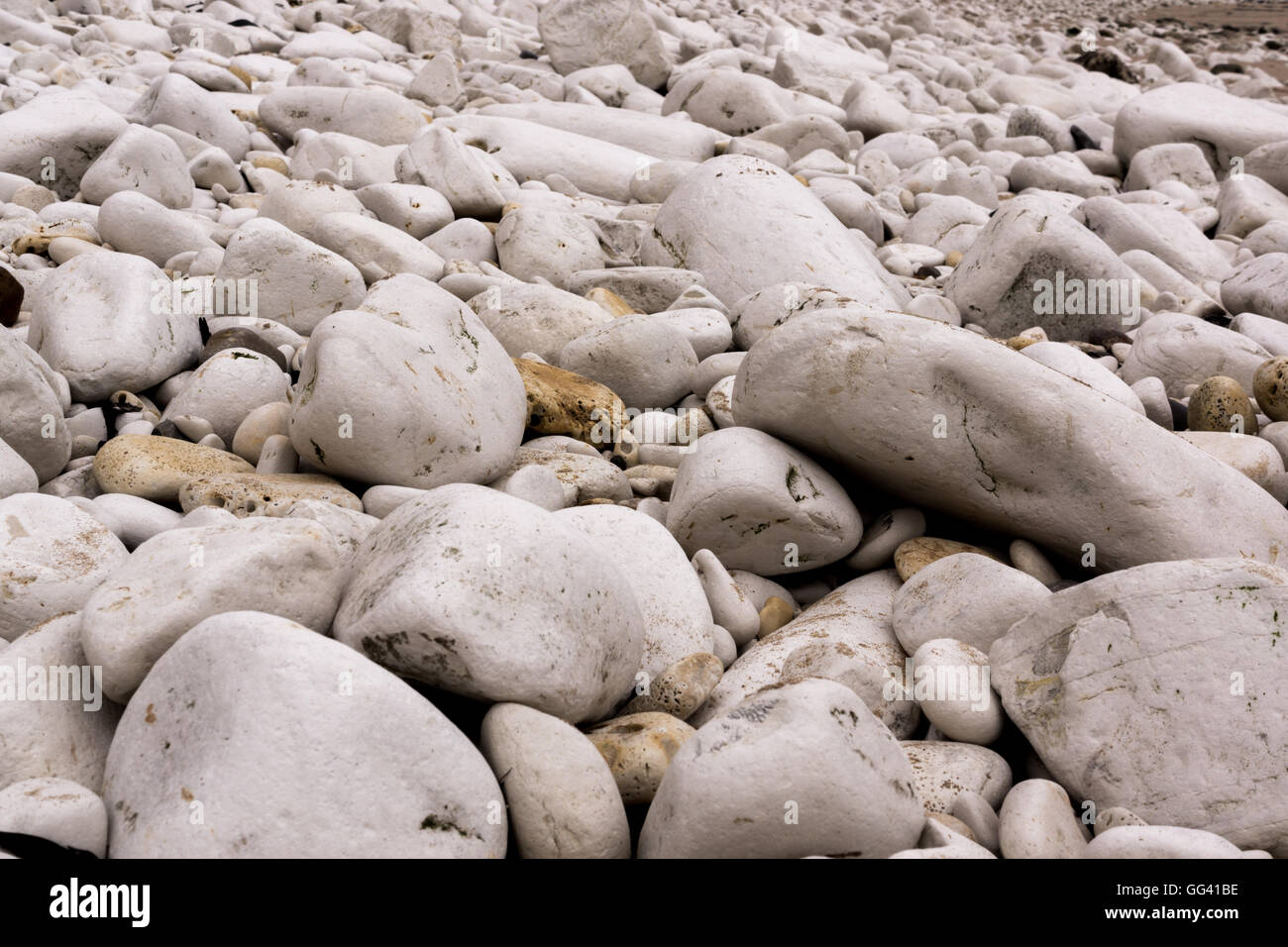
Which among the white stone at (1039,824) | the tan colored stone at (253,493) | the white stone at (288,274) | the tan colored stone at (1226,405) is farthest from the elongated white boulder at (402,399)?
the tan colored stone at (1226,405)

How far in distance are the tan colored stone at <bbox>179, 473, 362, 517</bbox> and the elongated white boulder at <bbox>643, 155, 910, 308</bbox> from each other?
2851mm

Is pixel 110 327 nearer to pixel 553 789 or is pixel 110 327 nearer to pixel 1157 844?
pixel 553 789

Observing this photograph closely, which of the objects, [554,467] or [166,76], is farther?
[166,76]

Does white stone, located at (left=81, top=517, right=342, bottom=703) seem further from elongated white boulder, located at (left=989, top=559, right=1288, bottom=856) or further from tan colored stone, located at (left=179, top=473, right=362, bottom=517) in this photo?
elongated white boulder, located at (left=989, top=559, right=1288, bottom=856)

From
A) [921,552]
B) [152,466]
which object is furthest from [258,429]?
[921,552]

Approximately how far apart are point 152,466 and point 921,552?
250 centimetres

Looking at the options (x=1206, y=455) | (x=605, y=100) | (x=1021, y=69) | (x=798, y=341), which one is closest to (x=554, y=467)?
(x=798, y=341)

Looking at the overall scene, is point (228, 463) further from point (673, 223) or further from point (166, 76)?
point (166, 76)

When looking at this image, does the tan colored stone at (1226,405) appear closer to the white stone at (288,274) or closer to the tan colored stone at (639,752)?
the tan colored stone at (639,752)

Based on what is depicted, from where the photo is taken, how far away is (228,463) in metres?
3.71

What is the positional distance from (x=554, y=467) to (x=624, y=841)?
69.1 inches

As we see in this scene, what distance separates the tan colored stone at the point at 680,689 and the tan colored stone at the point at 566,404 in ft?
5.06

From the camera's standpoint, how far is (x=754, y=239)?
5.79 metres
